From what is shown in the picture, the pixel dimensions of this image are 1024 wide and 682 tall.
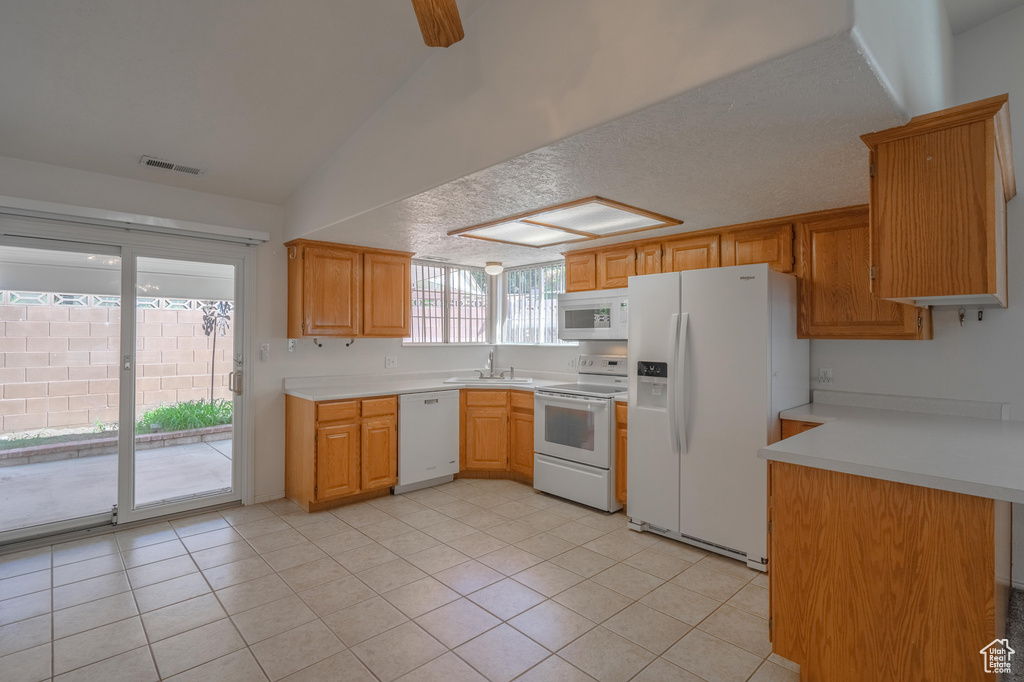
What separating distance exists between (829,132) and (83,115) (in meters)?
3.84

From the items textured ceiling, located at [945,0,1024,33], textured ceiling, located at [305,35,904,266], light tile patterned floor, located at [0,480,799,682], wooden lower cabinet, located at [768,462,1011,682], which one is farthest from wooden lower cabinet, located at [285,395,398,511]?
textured ceiling, located at [945,0,1024,33]

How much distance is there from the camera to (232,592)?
2.68 meters

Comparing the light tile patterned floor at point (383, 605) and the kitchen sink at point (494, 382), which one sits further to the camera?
the kitchen sink at point (494, 382)

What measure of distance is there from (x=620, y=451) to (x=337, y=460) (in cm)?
225

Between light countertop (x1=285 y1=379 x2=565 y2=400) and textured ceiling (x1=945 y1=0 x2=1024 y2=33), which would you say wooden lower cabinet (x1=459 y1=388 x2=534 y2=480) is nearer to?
light countertop (x1=285 y1=379 x2=565 y2=400)

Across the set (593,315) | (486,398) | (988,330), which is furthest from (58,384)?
(988,330)

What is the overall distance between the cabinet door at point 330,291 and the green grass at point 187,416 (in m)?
0.93

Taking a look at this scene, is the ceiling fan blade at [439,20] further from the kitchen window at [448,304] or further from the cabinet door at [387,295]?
the kitchen window at [448,304]

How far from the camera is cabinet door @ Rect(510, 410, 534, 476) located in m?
4.59

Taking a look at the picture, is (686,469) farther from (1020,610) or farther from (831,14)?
(831,14)

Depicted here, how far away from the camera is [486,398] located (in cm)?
479

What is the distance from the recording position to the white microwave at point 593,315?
4.12 meters

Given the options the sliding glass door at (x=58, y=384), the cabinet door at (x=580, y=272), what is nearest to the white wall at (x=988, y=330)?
the cabinet door at (x=580, y=272)

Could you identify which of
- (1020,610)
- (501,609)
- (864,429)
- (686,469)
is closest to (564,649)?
(501,609)
